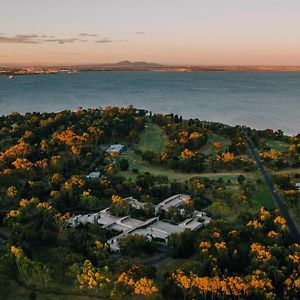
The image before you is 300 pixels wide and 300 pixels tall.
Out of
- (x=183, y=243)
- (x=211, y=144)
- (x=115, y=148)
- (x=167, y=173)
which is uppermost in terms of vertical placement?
(x=211, y=144)

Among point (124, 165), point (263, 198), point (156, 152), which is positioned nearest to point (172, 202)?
point (263, 198)

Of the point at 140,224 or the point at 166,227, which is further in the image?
the point at 140,224

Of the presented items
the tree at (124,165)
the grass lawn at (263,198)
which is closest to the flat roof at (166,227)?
the grass lawn at (263,198)

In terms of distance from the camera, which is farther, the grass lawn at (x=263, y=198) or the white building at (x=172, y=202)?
the grass lawn at (x=263, y=198)

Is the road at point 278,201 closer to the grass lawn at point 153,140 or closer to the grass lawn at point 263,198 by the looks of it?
the grass lawn at point 263,198

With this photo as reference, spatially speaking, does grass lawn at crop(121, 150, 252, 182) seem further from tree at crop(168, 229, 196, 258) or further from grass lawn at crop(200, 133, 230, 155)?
tree at crop(168, 229, 196, 258)

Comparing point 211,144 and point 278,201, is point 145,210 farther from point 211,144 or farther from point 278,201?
point 211,144

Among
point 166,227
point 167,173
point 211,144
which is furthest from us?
point 211,144
